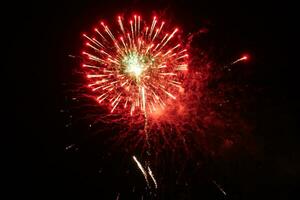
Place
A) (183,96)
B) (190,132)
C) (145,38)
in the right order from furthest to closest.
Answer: (190,132)
(183,96)
(145,38)

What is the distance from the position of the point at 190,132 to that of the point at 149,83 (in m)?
2.67

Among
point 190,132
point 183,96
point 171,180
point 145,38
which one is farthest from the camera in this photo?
point 171,180


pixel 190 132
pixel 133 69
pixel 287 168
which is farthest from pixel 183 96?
pixel 287 168

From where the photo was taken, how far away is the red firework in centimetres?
785

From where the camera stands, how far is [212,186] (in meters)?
10.5

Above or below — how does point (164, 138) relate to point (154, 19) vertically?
below

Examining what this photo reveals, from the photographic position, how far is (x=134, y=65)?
7.87 m

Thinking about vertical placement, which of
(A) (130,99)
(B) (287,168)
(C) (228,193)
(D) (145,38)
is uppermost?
(D) (145,38)

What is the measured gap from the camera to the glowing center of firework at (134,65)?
7840 mm

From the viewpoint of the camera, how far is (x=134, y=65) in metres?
7.87

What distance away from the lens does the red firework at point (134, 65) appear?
25.8ft

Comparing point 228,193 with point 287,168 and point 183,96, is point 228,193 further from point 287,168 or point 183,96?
point 183,96

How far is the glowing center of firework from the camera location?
784 centimetres

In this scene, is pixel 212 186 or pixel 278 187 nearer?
pixel 278 187
